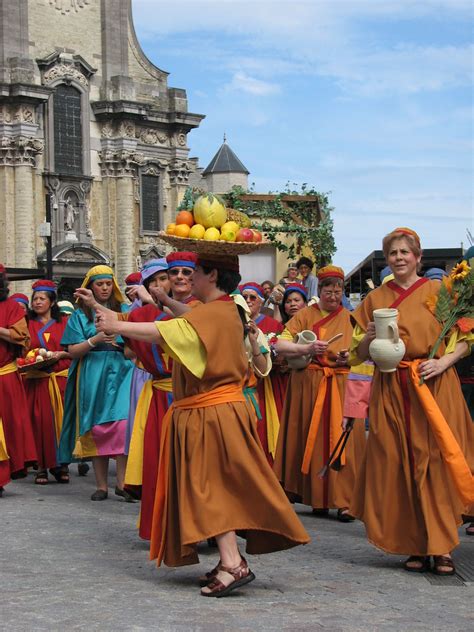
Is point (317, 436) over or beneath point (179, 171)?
beneath

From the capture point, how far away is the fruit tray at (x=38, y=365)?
465 inches

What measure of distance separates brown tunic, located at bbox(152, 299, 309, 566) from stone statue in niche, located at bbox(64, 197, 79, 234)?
38.8 m

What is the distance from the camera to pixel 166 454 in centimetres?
642

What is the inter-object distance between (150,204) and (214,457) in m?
41.4

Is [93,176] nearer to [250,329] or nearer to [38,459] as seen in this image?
[38,459]

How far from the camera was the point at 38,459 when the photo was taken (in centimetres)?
1182

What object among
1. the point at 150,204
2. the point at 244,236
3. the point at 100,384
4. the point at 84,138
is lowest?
the point at 100,384

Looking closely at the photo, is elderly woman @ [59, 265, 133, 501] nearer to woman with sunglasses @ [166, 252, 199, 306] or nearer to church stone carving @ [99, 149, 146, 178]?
woman with sunglasses @ [166, 252, 199, 306]

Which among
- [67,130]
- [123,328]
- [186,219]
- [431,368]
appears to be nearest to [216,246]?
[186,219]

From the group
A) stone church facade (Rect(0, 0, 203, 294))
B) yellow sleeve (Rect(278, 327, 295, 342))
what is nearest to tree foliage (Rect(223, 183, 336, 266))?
yellow sleeve (Rect(278, 327, 295, 342))

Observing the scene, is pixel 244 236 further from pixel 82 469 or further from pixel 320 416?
pixel 82 469

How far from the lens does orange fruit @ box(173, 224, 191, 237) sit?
6.37 m

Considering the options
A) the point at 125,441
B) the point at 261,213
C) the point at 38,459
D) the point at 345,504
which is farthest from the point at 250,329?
the point at 261,213

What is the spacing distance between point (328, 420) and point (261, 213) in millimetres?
11460
